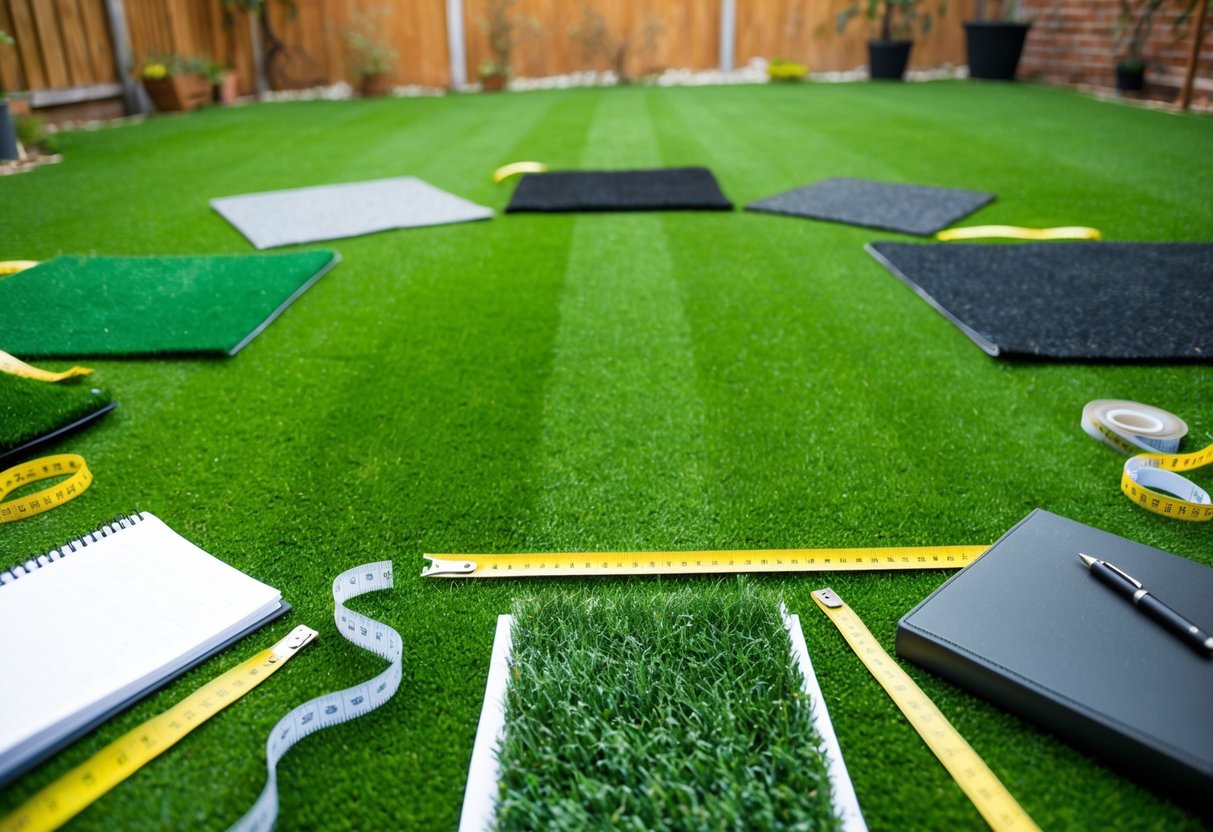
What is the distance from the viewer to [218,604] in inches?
52.8

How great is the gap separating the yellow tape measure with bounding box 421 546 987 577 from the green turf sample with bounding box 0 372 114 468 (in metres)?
1.10

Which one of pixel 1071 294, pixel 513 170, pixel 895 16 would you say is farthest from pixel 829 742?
pixel 895 16

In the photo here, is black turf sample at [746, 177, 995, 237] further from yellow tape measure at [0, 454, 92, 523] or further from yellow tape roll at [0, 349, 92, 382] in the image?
yellow tape measure at [0, 454, 92, 523]

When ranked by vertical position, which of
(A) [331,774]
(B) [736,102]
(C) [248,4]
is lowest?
(A) [331,774]

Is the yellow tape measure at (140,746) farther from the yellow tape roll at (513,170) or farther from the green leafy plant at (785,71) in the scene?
the green leafy plant at (785,71)

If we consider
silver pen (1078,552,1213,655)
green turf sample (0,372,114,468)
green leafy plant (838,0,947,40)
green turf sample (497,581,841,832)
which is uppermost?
green leafy plant (838,0,947,40)

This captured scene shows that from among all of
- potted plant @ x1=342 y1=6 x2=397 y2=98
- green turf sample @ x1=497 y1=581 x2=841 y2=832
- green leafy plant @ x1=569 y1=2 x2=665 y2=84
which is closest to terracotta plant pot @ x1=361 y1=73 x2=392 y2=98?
potted plant @ x1=342 y1=6 x2=397 y2=98

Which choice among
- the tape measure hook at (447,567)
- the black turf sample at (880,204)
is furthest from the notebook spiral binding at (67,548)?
the black turf sample at (880,204)

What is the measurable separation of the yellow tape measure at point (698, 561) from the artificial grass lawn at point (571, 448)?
0.10 ft

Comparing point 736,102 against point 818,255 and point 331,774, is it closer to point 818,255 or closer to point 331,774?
point 818,255

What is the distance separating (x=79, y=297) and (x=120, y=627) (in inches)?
76.4

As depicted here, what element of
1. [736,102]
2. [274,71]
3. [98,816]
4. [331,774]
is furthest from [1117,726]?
[274,71]

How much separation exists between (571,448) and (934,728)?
3.33ft

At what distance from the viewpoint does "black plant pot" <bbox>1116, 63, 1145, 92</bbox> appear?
7.85 meters
